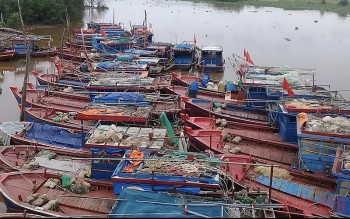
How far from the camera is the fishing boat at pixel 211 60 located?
32906 millimetres

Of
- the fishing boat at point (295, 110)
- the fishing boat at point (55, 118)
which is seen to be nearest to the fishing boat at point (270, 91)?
the fishing boat at point (295, 110)

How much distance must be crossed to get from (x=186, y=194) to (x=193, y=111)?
936 centimetres

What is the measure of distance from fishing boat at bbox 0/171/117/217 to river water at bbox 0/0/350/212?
34.6ft

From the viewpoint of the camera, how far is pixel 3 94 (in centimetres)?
2684

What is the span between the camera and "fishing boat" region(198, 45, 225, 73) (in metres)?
32.9

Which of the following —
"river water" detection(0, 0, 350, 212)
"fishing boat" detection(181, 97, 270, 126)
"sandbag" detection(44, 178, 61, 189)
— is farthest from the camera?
"river water" detection(0, 0, 350, 212)

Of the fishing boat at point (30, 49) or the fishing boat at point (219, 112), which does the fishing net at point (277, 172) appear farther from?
the fishing boat at point (30, 49)

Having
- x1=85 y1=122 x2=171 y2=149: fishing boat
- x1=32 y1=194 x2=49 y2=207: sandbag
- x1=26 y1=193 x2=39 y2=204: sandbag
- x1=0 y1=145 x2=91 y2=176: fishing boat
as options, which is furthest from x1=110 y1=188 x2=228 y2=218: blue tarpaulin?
x1=0 y1=145 x2=91 y2=176: fishing boat

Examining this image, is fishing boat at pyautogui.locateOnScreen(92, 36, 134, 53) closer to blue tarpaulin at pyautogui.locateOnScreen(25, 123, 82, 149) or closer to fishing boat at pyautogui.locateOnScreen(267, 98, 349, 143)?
blue tarpaulin at pyautogui.locateOnScreen(25, 123, 82, 149)

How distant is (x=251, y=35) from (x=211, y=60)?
24464 millimetres

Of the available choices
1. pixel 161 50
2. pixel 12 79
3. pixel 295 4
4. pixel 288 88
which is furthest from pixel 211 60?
pixel 295 4

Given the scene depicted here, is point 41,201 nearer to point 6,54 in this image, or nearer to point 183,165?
point 183,165

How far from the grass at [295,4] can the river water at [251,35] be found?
8.63ft

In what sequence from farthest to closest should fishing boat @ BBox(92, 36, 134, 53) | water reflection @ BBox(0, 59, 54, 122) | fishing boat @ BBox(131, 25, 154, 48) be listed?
fishing boat @ BBox(131, 25, 154, 48), fishing boat @ BBox(92, 36, 134, 53), water reflection @ BBox(0, 59, 54, 122)
